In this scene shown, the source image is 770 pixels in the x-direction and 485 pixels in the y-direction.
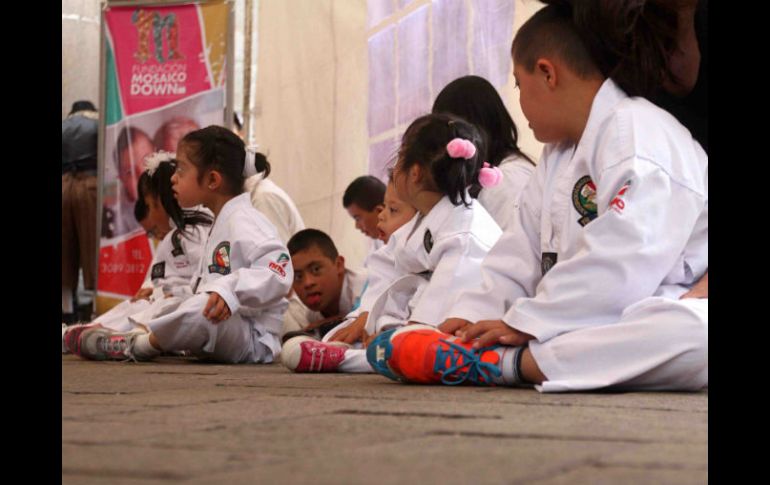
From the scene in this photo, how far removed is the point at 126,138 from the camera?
17.3 ft

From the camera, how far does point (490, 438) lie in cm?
99

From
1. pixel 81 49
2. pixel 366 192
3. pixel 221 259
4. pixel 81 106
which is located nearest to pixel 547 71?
pixel 221 259

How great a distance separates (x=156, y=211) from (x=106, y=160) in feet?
4.23

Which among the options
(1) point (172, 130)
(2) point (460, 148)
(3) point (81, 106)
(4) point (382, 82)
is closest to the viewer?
(2) point (460, 148)

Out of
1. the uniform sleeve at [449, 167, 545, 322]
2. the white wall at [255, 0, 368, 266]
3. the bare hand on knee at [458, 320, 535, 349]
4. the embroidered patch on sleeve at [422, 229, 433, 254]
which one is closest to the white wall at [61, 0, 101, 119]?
the white wall at [255, 0, 368, 266]

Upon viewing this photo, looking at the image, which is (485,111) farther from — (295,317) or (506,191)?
(295,317)

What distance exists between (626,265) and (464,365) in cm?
32

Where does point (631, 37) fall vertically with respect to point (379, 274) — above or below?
above

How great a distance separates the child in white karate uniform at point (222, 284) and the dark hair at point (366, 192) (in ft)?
2.37

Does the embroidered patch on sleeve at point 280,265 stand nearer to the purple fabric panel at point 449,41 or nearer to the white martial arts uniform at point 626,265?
the purple fabric panel at point 449,41

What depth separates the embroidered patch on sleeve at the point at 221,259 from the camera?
3068 millimetres

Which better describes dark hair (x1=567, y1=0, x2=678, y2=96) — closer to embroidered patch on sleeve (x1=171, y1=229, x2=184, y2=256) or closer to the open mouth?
the open mouth

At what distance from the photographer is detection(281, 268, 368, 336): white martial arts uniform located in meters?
3.70
